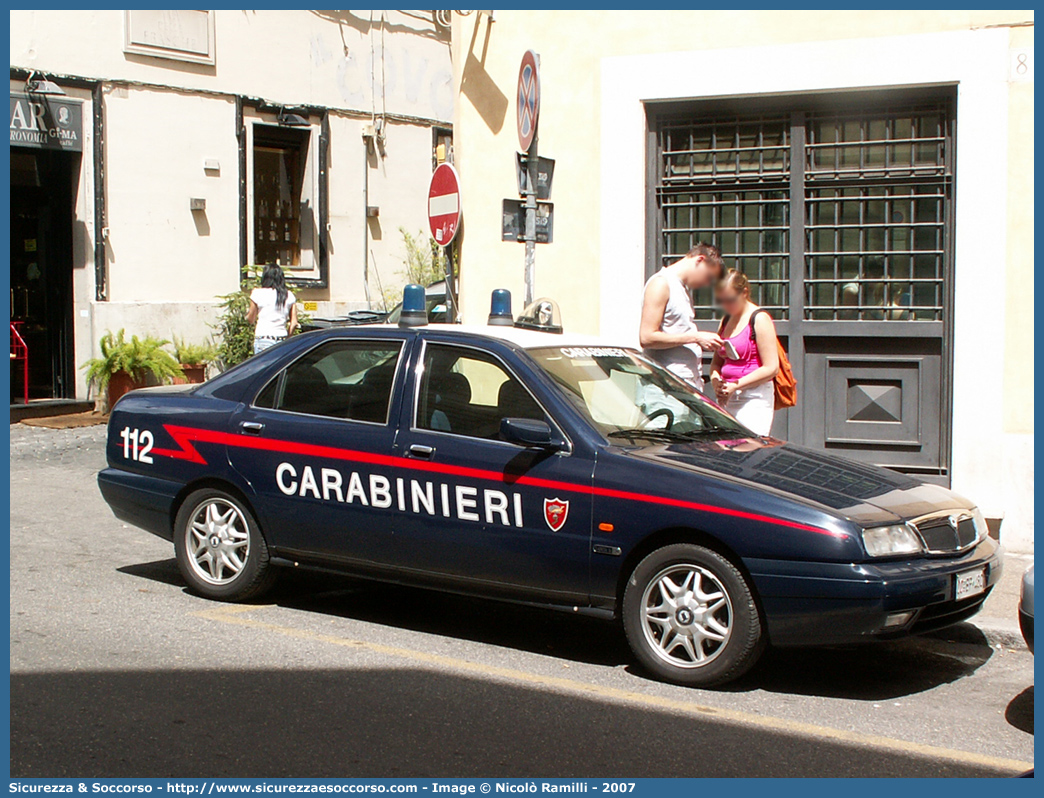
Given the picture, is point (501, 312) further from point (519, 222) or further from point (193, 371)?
point (193, 371)

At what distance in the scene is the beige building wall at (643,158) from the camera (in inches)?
345

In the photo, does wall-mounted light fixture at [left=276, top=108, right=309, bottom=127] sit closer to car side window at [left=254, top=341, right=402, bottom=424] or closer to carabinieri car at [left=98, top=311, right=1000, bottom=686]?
carabinieri car at [left=98, top=311, right=1000, bottom=686]

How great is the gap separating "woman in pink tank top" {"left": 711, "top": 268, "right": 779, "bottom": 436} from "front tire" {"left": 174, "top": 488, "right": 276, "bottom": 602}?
3.18 meters

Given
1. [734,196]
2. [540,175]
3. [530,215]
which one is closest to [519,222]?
[530,215]

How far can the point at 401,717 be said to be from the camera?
4.80 m

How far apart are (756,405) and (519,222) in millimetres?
2608

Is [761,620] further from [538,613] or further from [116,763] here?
[116,763]

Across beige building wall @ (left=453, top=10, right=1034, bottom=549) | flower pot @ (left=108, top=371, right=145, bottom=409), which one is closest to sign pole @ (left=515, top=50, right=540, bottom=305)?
beige building wall @ (left=453, top=10, right=1034, bottom=549)

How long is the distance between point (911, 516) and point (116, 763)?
3.38 m

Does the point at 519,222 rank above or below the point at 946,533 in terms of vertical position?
above

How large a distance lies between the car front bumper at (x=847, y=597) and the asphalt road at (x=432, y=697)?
13.7 inches

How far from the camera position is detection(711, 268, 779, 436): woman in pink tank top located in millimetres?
7723

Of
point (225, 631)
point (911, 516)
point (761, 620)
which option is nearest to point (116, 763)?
point (225, 631)

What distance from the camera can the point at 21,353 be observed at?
1516 centimetres
